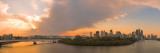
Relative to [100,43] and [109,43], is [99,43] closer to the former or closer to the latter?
[100,43]

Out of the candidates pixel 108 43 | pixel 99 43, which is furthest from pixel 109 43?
pixel 99 43

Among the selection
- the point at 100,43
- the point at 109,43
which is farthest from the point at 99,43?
the point at 109,43

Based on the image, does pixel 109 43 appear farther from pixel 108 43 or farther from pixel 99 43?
pixel 99 43
